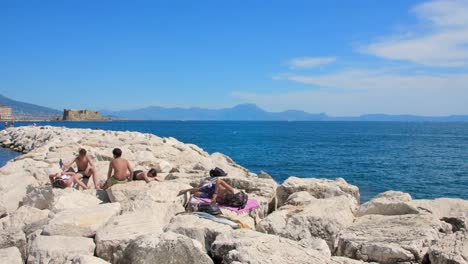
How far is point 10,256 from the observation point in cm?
636

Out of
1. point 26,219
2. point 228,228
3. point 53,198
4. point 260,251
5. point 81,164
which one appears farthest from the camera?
point 81,164

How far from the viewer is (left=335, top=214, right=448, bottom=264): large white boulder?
6652 millimetres

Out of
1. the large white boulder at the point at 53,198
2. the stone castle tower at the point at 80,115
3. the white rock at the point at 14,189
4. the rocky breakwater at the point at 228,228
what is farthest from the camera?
the stone castle tower at the point at 80,115

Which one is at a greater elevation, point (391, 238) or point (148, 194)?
point (148, 194)

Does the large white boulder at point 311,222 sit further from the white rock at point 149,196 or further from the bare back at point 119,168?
the bare back at point 119,168

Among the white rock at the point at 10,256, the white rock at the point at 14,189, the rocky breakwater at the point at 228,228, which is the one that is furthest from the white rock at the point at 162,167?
the white rock at the point at 10,256

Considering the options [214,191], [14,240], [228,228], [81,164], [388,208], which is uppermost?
[81,164]

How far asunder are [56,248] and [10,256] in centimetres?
73

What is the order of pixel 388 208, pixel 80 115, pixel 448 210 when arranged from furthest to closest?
pixel 80 115 < pixel 448 210 < pixel 388 208

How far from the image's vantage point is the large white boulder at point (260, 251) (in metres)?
5.89

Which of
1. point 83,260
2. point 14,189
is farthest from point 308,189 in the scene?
point 14,189

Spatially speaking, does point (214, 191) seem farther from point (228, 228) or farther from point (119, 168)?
point (119, 168)

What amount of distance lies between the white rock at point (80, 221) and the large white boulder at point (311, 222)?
2.93 metres

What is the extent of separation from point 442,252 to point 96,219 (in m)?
5.80
